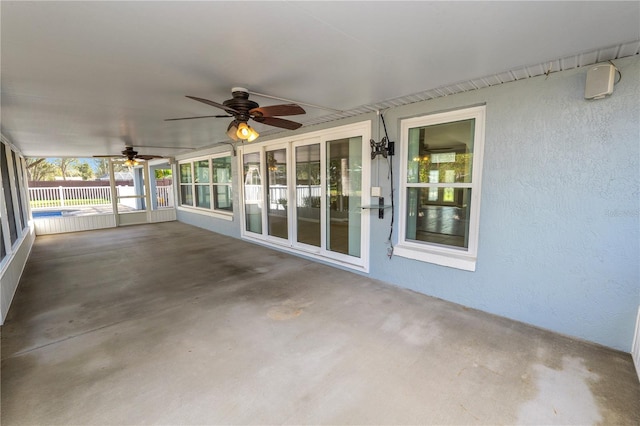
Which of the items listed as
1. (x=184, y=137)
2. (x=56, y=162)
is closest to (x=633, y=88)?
(x=184, y=137)

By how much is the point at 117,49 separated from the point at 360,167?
3010 mm

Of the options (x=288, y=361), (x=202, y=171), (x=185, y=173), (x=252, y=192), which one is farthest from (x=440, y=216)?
(x=185, y=173)

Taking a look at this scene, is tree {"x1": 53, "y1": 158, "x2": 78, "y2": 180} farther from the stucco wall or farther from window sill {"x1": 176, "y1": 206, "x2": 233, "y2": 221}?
the stucco wall

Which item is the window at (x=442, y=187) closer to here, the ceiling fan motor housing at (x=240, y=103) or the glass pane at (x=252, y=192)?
the ceiling fan motor housing at (x=240, y=103)

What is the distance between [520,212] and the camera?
271 cm

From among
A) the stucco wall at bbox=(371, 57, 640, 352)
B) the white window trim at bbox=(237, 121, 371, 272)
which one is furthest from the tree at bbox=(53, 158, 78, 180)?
the stucco wall at bbox=(371, 57, 640, 352)

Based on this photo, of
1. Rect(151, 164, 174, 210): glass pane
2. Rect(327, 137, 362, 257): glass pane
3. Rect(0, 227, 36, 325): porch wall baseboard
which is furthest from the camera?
Rect(151, 164, 174, 210): glass pane

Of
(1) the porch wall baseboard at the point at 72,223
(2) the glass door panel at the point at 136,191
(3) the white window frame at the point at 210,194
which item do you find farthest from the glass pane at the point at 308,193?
(2) the glass door panel at the point at 136,191

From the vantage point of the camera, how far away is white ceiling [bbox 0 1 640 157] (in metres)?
1.55

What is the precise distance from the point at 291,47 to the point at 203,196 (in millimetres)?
7284

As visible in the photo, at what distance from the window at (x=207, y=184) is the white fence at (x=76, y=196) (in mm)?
1697

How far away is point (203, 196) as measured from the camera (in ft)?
27.6

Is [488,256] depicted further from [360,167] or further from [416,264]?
[360,167]

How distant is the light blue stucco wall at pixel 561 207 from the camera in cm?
222
